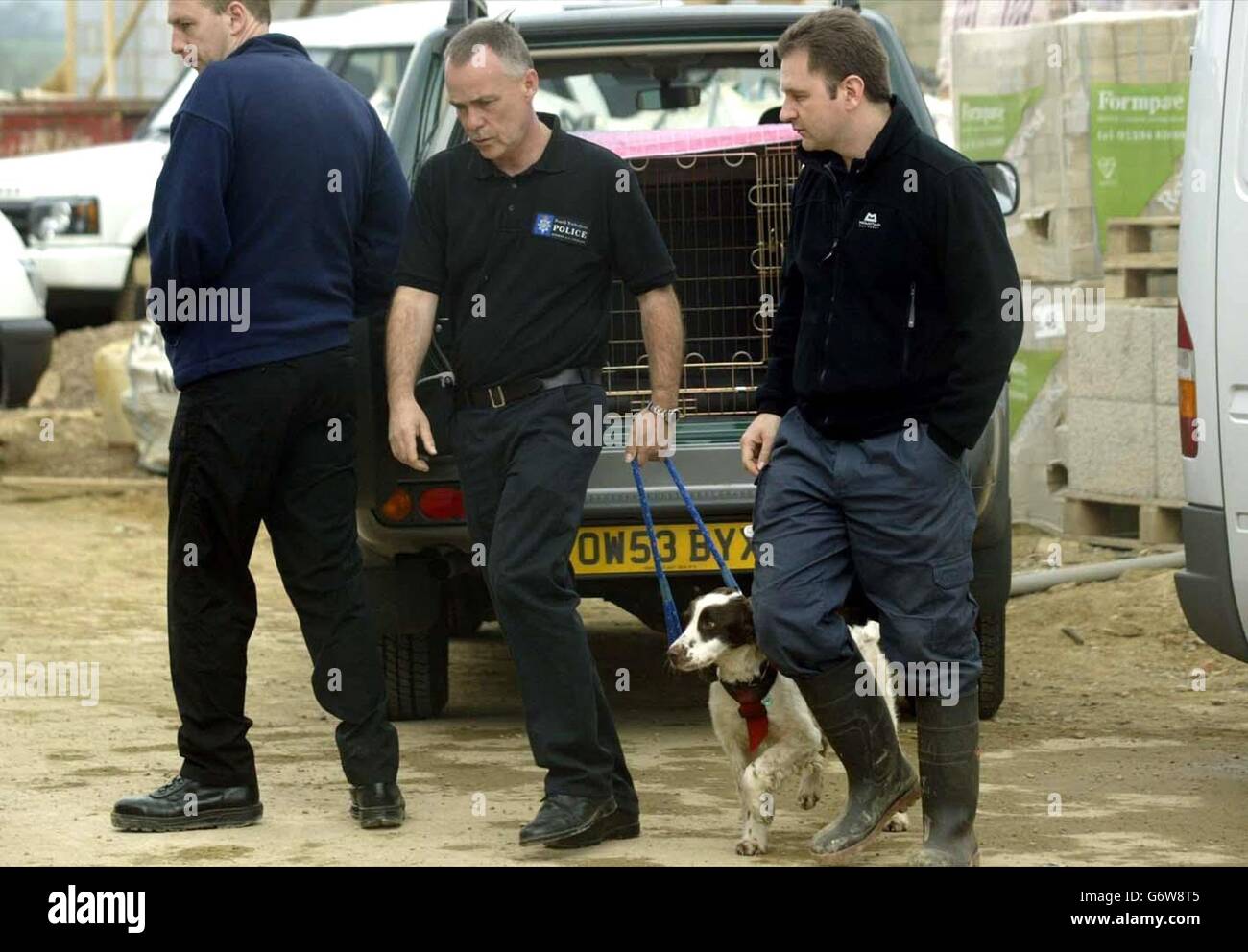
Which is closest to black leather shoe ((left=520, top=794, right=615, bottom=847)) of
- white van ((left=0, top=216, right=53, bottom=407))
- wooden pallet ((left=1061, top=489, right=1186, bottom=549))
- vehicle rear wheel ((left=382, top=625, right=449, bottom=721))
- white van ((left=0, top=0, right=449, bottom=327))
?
vehicle rear wheel ((left=382, top=625, right=449, bottom=721))

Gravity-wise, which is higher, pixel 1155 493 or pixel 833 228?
pixel 833 228

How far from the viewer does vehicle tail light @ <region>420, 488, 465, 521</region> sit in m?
6.84

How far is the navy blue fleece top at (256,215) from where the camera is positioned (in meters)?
5.68

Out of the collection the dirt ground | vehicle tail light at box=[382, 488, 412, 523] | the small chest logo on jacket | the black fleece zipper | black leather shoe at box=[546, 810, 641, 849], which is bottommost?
the dirt ground

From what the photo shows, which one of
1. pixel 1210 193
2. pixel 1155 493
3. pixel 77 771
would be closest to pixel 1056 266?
pixel 1155 493

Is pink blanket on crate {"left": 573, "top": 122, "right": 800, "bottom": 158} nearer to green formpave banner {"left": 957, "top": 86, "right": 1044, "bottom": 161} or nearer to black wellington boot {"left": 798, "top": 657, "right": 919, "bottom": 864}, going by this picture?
black wellington boot {"left": 798, "top": 657, "right": 919, "bottom": 864}

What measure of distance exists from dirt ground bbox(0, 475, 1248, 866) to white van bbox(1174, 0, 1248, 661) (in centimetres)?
60

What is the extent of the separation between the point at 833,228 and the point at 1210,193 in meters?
1.56

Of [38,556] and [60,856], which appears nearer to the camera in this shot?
[60,856]

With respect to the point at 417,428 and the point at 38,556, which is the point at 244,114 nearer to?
the point at 417,428

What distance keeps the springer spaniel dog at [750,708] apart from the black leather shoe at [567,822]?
36cm

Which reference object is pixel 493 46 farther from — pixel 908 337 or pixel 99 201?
pixel 99 201

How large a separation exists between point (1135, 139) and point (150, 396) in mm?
5907

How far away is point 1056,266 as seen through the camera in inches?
439
